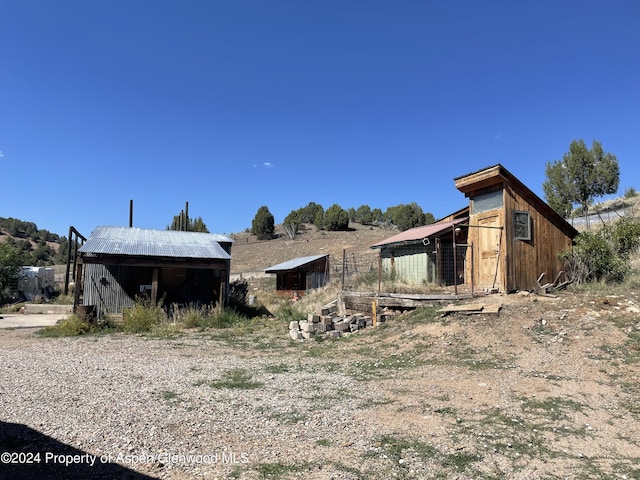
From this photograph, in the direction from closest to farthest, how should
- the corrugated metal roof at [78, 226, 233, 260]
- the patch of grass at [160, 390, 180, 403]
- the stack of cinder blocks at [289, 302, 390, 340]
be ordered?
the patch of grass at [160, 390, 180, 403]
the stack of cinder blocks at [289, 302, 390, 340]
the corrugated metal roof at [78, 226, 233, 260]

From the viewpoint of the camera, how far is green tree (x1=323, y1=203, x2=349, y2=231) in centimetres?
5816

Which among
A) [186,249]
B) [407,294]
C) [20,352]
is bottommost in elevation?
[20,352]

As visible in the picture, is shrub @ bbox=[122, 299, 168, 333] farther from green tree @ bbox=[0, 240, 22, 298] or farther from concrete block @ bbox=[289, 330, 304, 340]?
green tree @ bbox=[0, 240, 22, 298]

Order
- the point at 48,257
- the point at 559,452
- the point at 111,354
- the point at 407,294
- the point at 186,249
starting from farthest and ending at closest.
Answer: the point at 48,257, the point at 186,249, the point at 407,294, the point at 111,354, the point at 559,452

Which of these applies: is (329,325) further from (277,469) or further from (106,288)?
(106,288)

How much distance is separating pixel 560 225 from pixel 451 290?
4.23m

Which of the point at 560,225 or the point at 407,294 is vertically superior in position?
the point at 560,225

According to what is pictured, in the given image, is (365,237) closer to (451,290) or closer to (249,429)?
(451,290)

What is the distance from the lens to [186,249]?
1916 centimetres

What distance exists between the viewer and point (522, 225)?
42.3 ft

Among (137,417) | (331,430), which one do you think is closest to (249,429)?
(331,430)

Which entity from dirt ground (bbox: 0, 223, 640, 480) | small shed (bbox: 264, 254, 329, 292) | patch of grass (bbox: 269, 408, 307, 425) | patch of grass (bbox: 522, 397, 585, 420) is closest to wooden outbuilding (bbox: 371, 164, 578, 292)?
dirt ground (bbox: 0, 223, 640, 480)

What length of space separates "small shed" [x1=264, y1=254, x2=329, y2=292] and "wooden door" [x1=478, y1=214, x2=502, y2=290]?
13.8m

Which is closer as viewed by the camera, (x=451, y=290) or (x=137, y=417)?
(x=137, y=417)
